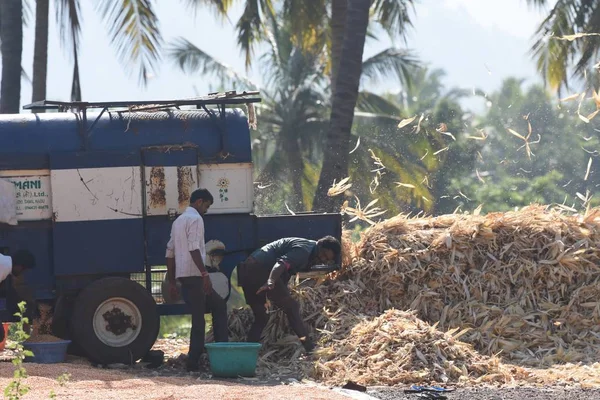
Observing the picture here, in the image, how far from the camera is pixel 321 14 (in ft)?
86.3

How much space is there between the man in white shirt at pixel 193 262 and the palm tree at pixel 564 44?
14.0 m

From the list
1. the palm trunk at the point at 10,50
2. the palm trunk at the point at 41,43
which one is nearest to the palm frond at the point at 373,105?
the palm trunk at the point at 41,43

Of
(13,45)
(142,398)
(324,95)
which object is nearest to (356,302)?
(142,398)

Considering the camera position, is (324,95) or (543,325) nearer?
(543,325)

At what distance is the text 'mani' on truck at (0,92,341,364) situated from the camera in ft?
39.7

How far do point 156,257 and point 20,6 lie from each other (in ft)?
33.6

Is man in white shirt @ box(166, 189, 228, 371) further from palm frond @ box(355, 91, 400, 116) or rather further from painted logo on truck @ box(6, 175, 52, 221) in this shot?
palm frond @ box(355, 91, 400, 116)

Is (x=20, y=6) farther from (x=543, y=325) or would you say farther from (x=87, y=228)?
(x=543, y=325)

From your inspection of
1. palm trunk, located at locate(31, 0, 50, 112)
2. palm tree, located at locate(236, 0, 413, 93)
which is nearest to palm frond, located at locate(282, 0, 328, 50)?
palm tree, located at locate(236, 0, 413, 93)

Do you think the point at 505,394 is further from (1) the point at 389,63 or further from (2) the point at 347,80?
(1) the point at 389,63

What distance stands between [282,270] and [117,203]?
201cm

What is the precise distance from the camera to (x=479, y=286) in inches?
508

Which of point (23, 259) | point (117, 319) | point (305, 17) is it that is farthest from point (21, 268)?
point (305, 17)

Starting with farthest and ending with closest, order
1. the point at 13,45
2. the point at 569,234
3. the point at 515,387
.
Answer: the point at 13,45 → the point at 569,234 → the point at 515,387
